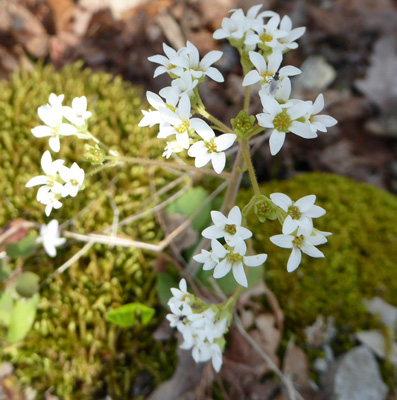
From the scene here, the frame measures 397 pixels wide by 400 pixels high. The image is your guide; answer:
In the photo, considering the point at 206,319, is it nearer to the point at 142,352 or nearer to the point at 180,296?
the point at 180,296

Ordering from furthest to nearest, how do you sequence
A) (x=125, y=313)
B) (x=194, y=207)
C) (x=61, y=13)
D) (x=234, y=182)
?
1. (x=61, y=13)
2. (x=194, y=207)
3. (x=125, y=313)
4. (x=234, y=182)

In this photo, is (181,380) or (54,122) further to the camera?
(181,380)

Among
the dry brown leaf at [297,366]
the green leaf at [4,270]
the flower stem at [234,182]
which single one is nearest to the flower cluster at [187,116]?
the flower stem at [234,182]

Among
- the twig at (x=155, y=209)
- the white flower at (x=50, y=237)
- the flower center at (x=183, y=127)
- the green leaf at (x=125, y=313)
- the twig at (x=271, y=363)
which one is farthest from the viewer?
the twig at (x=155, y=209)

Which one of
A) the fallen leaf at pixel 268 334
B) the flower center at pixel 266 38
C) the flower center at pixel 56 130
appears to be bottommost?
the fallen leaf at pixel 268 334

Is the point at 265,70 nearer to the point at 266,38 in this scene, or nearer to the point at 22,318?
the point at 266,38

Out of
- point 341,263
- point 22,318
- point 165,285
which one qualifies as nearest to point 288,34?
point 165,285

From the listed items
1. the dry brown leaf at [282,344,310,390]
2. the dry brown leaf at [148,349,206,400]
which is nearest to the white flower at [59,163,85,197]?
the dry brown leaf at [148,349,206,400]

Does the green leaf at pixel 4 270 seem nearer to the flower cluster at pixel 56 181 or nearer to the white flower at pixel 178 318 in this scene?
the flower cluster at pixel 56 181
